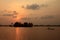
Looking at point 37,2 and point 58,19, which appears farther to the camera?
point 58,19

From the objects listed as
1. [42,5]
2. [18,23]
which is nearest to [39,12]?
[42,5]

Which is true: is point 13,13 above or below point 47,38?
above

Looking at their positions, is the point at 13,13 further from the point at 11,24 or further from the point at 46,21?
the point at 46,21

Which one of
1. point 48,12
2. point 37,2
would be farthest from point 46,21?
point 37,2

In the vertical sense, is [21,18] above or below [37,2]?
below

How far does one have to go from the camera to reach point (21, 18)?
10.0 feet

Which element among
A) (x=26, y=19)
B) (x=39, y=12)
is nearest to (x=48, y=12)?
(x=39, y=12)

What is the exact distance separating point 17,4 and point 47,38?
1.97ft

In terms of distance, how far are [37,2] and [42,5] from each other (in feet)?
0.28

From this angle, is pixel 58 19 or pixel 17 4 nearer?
pixel 17 4

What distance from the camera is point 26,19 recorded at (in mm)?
3076

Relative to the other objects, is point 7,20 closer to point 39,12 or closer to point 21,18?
point 21,18

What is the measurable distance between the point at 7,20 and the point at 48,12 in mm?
573

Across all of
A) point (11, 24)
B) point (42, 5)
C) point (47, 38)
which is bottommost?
point (47, 38)
